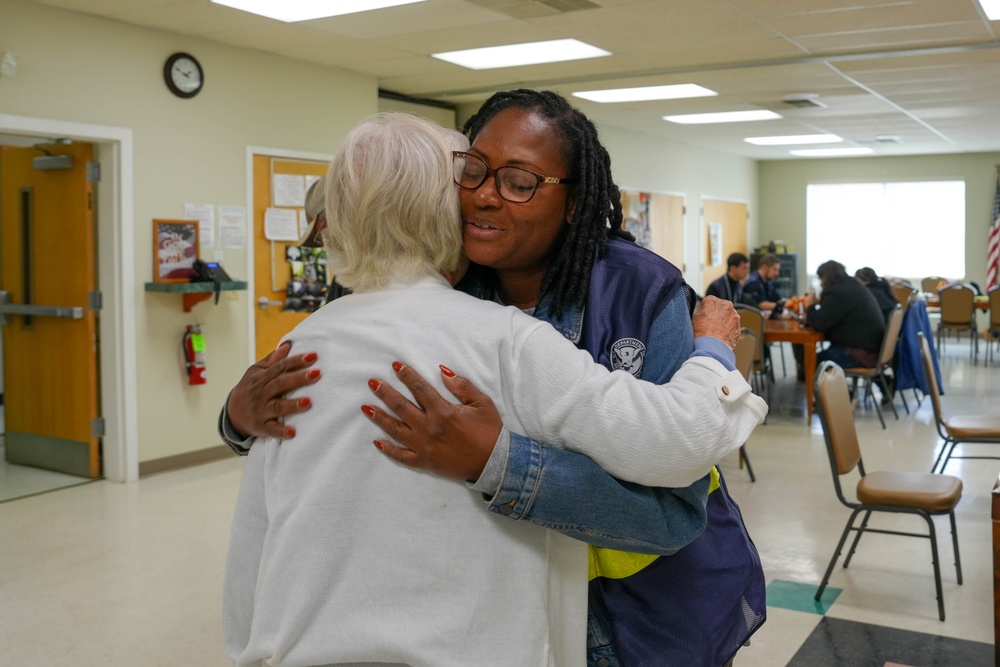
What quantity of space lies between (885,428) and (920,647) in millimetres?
4344

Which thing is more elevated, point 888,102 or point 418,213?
point 888,102

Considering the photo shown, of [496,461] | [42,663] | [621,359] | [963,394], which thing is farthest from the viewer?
[963,394]

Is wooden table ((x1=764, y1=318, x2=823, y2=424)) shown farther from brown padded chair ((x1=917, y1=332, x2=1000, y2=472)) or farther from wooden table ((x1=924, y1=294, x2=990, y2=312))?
wooden table ((x1=924, y1=294, x2=990, y2=312))

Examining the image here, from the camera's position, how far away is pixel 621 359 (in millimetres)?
1327

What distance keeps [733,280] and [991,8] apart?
4.13m

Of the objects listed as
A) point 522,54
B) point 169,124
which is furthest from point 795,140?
point 169,124

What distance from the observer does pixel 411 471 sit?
1.19 m

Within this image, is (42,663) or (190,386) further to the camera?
(190,386)

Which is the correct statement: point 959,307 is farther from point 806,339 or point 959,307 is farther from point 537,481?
point 537,481

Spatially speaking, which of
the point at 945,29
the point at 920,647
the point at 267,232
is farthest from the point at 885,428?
the point at 267,232

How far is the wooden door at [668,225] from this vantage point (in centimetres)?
1194


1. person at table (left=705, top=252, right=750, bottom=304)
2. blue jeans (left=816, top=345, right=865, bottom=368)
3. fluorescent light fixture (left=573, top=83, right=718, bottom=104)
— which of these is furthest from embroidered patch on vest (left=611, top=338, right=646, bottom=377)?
person at table (left=705, top=252, right=750, bottom=304)

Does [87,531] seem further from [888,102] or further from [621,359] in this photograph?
[888,102]

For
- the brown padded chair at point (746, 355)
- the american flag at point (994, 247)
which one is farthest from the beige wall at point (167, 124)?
the american flag at point (994, 247)
